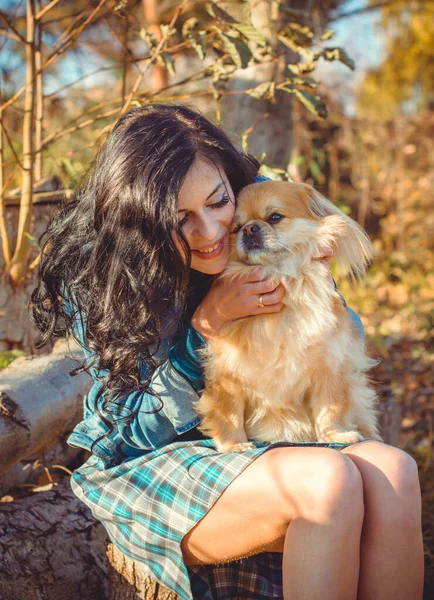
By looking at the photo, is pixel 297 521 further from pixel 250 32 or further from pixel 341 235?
pixel 250 32

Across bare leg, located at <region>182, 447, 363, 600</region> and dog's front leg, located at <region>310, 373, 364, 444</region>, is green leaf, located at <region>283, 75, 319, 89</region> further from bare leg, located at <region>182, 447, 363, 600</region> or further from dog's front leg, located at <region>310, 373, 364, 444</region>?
bare leg, located at <region>182, 447, 363, 600</region>

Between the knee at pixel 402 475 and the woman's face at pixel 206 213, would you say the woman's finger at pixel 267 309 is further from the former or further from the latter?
the knee at pixel 402 475

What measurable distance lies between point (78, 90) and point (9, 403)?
226 inches

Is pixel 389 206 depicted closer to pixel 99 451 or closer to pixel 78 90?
pixel 78 90

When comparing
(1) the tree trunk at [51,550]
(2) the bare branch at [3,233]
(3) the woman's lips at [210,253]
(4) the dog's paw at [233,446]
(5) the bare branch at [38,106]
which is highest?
(5) the bare branch at [38,106]

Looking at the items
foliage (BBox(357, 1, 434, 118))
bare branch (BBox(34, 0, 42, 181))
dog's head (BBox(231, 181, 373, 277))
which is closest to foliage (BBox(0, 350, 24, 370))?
bare branch (BBox(34, 0, 42, 181))

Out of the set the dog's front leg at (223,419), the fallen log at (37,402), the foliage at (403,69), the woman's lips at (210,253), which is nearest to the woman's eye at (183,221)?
the woman's lips at (210,253)

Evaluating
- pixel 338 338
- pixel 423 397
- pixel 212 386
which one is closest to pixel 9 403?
pixel 212 386

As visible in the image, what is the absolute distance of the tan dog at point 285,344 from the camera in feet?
6.19

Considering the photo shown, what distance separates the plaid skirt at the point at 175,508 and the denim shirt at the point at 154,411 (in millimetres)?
57

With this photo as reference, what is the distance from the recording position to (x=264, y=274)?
1944 millimetres

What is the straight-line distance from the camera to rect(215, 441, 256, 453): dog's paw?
185 cm

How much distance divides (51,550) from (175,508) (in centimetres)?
71

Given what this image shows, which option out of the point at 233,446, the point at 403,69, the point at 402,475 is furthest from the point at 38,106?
the point at 403,69
